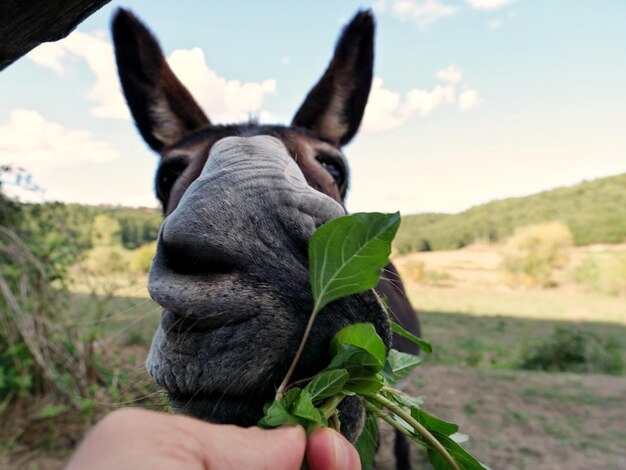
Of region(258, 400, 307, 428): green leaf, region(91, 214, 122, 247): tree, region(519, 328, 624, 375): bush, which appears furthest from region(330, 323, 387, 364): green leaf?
region(519, 328, 624, 375): bush

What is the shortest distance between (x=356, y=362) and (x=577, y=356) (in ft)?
31.1

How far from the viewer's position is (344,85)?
2.80 meters

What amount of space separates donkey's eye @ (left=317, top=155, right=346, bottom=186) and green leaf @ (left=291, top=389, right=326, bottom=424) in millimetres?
1441

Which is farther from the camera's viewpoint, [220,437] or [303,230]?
[303,230]

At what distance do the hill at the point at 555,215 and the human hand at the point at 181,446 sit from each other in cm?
2795

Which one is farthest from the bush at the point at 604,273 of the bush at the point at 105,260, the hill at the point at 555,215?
the bush at the point at 105,260

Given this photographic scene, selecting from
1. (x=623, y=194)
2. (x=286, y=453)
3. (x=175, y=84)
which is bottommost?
(x=286, y=453)

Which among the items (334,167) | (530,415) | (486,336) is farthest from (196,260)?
(486,336)

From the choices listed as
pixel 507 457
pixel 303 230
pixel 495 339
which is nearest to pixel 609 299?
pixel 495 339

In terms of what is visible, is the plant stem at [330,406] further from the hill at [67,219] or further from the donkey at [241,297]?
the hill at [67,219]

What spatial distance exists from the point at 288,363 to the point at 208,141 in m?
1.27

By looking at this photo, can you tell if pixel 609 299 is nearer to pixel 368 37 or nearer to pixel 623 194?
pixel 368 37

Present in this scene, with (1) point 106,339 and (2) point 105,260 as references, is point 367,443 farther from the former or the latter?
(2) point 105,260

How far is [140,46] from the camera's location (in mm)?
2578
